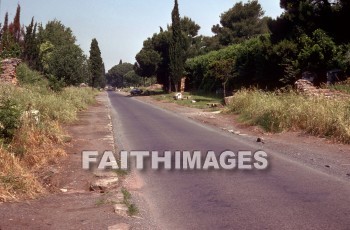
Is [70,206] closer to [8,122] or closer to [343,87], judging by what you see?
[8,122]

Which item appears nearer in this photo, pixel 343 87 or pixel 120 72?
pixel 343 87

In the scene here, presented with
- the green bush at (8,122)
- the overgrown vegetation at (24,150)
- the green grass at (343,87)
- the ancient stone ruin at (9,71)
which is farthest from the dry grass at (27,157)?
the green grass at (343,87)

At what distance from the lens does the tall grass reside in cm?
1086

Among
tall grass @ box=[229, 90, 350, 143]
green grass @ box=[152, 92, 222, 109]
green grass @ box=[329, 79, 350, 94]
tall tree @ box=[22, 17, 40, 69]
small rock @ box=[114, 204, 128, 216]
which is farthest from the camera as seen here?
tall tree @ box=[22, 17, 40, 69]

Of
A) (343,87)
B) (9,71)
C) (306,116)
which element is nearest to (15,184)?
(306,116)

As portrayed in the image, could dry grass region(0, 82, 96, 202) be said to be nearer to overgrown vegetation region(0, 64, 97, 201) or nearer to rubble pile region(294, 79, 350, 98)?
overgrown vegetation region(0, 64, 97, 201)

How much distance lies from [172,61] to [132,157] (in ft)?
118

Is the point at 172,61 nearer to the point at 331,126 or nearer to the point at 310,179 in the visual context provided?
the point at 331,126

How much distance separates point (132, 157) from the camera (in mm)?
9242

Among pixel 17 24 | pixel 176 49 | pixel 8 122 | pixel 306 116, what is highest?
pixel 17 24

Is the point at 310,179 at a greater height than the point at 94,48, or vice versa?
the point at 94,48

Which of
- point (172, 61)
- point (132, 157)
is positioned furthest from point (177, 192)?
point (172, 61)

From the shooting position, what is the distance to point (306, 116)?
1233 cm

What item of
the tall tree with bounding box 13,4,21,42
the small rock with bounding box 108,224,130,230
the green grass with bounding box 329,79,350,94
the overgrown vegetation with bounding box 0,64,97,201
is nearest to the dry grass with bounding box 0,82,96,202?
the overgrown vegetation with bounding box 0,64,97,201
